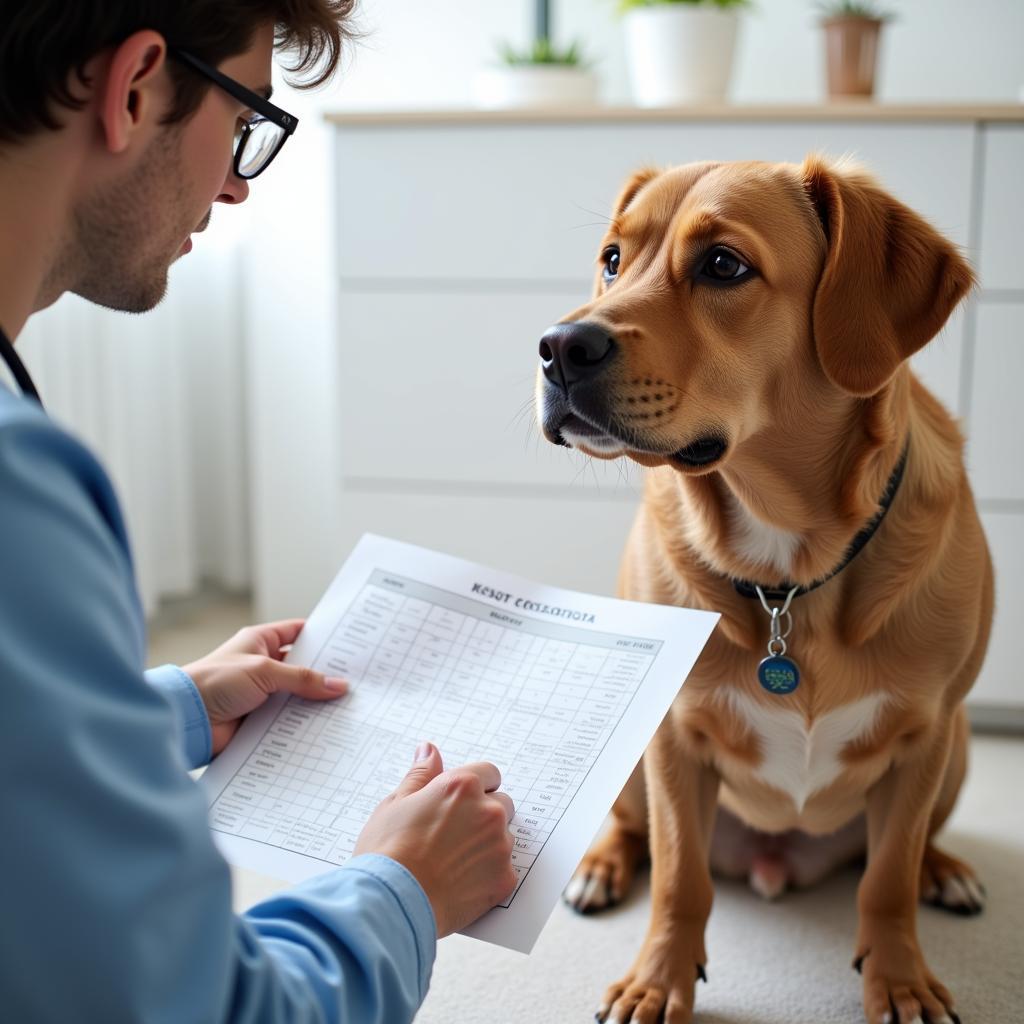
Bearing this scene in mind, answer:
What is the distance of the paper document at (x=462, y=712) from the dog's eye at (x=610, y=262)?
1.19ft

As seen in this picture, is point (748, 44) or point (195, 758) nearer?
point (195, 758)

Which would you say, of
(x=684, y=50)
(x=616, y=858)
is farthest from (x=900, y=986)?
(x=684, y=50)

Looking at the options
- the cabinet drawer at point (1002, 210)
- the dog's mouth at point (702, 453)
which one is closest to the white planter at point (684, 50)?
the cabinet drawer at point (1002, 210)

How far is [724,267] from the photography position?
1126 mm

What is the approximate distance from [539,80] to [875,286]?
4.47 ft

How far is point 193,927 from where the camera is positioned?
1.78 ft

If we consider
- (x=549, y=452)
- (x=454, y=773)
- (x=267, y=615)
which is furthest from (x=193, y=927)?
(x=267, y=615)

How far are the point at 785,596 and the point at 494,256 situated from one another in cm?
122

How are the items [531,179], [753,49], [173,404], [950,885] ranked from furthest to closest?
[173,404] → [753,49] → [531,179] → [950,885]

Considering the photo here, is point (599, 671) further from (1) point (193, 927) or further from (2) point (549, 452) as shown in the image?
(2) point (549, 452)

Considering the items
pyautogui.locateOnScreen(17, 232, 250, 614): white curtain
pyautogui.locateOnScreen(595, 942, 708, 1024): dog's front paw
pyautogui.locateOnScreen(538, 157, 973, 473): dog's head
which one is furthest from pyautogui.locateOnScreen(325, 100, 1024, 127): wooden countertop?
pyautogui.locateOnScreen(595, 942, 708, 1024): dog's front paw

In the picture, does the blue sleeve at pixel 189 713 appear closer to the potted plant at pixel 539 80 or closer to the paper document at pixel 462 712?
the paper document at pixel 462 712

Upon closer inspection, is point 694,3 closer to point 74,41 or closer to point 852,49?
point 852,49

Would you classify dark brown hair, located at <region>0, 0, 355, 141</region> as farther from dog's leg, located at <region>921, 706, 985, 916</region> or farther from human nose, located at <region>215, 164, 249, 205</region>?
dog's leg, located at <region>921, 706, 985, 916</region>
